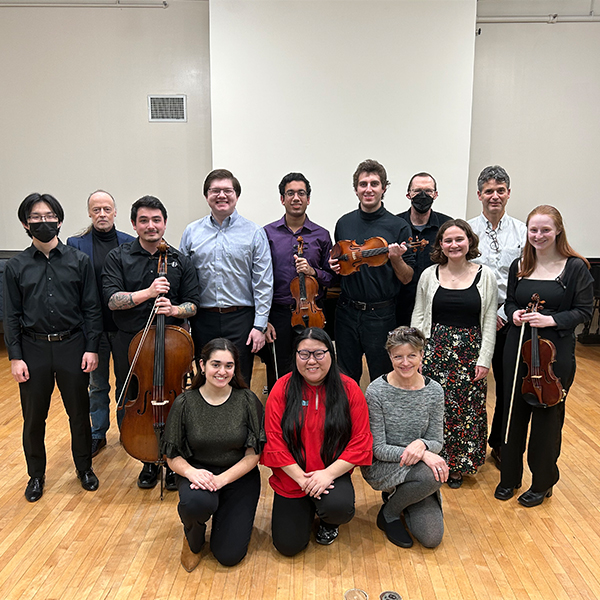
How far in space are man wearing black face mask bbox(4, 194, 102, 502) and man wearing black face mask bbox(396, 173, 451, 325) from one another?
5.67ft

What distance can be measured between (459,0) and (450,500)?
13.7 ft

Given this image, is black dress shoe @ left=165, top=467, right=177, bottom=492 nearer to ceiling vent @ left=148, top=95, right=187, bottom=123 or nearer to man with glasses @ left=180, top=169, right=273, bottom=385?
man with glasses @ left=180, top=169, right=273, bottom=385

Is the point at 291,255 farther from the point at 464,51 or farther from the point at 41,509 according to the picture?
the point at 464,51

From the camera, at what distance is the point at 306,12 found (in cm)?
459

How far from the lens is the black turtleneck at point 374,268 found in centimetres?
276

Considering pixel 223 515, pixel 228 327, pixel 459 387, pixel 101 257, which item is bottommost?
pixel 223 515

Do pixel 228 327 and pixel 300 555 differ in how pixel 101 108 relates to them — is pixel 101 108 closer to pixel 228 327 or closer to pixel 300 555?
pixel 228 327

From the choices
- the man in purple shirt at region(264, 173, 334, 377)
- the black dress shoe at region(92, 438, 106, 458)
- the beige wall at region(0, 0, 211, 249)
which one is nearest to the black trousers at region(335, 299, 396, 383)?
the man in purple shirt at region(264, 173, 334, 377)

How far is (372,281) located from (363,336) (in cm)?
31

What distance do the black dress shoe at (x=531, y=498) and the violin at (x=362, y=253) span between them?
1.32 metres

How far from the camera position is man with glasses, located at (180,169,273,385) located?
2.74m

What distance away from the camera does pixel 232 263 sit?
9.05ft

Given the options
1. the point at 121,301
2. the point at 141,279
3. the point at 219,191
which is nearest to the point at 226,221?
the point at 219,191

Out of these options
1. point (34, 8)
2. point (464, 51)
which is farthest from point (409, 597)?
point (34, 8)
